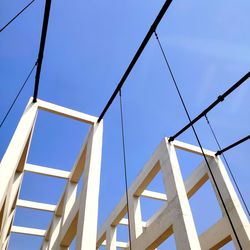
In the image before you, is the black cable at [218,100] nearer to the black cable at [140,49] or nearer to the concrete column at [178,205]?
the concrete column at [178,205]

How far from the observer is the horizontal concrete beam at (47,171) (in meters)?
8.62

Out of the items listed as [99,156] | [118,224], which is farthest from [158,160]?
[118,224]

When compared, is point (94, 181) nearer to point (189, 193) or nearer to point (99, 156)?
point (99, 156)

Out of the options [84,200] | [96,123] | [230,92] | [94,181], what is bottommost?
[84,200]

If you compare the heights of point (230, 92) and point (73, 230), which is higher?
point (230, 92)

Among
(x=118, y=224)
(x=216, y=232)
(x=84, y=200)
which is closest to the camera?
(x=84, y=200)

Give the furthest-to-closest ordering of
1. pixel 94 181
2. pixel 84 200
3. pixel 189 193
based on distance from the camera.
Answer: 1. pixel 189 193
2. pixel 94 181
3. pixel 84 200

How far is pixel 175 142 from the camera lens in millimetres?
7965

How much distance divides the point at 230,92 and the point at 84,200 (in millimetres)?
3810

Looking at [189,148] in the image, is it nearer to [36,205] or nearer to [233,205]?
[233,205]

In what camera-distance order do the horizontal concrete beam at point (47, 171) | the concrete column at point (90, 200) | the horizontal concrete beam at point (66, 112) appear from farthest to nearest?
the horizontal concrete beam at point (47, 171) → the horizontal concrete beam at point (66, 112) → the concrete column at point (90, 200)

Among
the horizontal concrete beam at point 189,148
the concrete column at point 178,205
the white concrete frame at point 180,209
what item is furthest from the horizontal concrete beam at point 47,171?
the horizontal concrete beam at point 189,148

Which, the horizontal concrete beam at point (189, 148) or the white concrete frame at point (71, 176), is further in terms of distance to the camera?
the horizontal concrete beam at point (189, 148)

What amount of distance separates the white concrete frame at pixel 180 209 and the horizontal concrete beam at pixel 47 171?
2.60 metres
